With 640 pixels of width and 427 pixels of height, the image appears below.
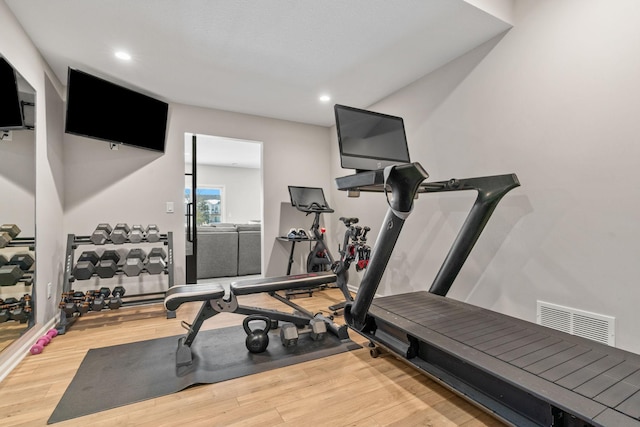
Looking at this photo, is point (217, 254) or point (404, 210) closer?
point (404, 210)

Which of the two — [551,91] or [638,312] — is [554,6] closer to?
[551,91]

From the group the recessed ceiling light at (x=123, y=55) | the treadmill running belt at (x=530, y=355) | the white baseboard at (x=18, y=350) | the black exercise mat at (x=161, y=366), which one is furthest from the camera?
the recessed ceiling light at (x=123, y=55)

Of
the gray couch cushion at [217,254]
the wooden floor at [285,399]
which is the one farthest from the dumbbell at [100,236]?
the gray couch cushion at [217,254]

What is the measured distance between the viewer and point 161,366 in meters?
2.02

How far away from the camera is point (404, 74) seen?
3.12 meters

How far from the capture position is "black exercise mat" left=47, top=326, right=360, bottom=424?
1.67 m

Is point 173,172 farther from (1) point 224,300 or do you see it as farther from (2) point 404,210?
(2) point 404,210

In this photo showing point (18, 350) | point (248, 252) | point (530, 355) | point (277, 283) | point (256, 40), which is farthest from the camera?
point (248, 252)

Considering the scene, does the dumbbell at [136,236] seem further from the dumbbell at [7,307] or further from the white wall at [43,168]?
the dumbbell at [7,307]

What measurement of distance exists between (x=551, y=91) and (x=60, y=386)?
151 inches

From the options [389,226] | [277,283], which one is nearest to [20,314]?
[277,283]

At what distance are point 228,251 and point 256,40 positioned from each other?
3.42 meters

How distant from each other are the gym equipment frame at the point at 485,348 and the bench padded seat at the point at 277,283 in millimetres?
372

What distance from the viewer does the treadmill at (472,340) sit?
1.20m
